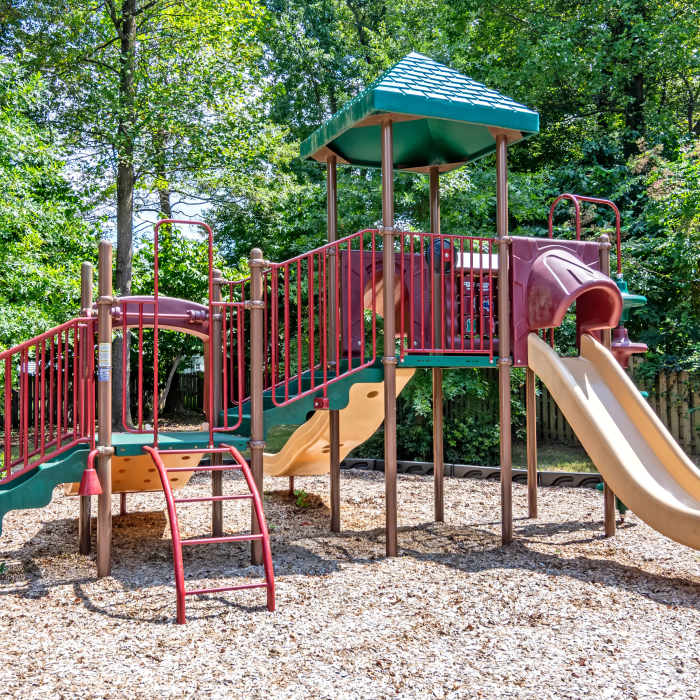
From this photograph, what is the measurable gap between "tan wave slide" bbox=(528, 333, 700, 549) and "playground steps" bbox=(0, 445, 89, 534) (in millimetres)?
4164

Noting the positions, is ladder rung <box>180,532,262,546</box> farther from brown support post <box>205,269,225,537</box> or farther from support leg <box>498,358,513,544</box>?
support leg <box>498,358,513,544</box>

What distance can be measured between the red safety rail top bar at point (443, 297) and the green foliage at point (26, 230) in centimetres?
585

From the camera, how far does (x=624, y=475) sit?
5.79m

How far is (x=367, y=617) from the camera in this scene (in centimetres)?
452

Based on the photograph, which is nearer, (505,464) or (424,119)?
(505,464)

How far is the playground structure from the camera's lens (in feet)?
18.7

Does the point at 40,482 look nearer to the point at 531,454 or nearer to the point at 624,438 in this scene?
the point at 624,438

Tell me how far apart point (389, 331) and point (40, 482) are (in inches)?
122

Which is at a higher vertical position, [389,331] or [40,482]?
[389,331]

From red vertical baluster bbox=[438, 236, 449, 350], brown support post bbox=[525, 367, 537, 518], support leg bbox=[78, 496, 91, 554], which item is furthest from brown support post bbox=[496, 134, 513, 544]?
support leg bbox=[78, 496, 91, 554]

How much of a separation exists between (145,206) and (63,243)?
2.74 meters

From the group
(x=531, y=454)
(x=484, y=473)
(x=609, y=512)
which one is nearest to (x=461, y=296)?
(x=531, y=454)

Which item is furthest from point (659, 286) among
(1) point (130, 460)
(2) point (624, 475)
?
(1) point (130, 460)

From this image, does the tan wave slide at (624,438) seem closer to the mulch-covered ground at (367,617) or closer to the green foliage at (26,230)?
the mulch-covered ground at (367,617)
